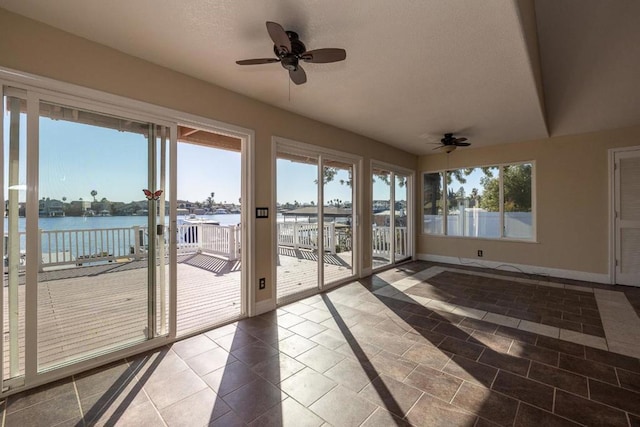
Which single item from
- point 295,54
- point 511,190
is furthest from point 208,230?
point 511,190

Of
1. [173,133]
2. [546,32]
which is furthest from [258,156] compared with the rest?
[546,32]

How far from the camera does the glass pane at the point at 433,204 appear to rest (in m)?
6.52

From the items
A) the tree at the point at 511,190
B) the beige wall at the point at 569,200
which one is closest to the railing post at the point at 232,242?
the tree at the point at 511,190

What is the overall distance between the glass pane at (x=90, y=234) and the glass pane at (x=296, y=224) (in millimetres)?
1614

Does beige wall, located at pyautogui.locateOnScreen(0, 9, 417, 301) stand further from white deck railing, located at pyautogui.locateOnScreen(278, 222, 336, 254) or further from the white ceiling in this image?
white deck railing, located at pyautogui.locateOnScreen(278, 222, 336, 254)

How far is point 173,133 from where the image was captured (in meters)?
2.73

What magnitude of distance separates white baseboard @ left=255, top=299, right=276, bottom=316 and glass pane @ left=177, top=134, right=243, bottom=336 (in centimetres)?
21

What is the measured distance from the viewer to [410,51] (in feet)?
7.80

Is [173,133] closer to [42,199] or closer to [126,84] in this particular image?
[126,84]

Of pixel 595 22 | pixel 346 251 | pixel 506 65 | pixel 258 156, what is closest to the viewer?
pixel 506 65

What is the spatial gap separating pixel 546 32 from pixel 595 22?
39 centimetres

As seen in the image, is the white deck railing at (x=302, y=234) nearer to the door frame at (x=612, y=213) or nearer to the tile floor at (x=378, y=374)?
the tile floor at (x=378, y=374)

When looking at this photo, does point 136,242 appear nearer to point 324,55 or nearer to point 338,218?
point 324,55

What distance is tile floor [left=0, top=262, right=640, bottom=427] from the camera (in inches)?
68.6
